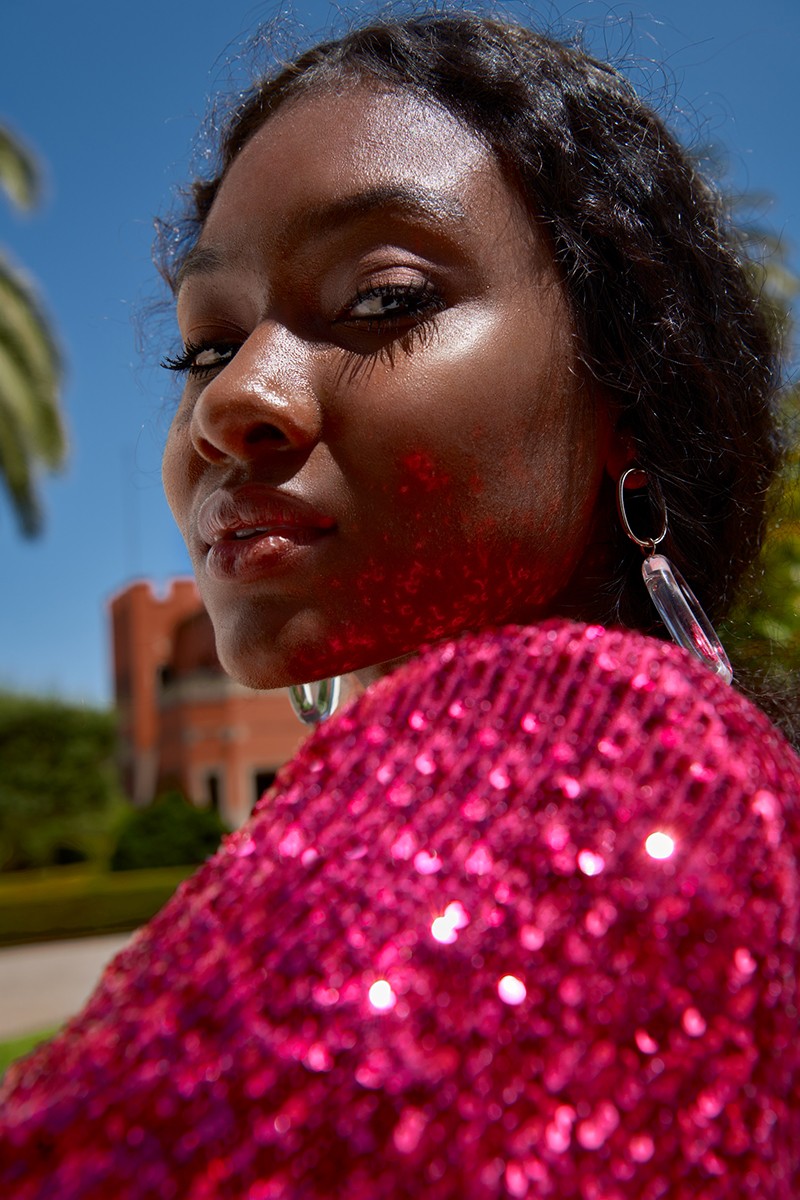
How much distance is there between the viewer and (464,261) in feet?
4.26

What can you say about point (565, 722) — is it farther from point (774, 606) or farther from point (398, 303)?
point (774, 606)

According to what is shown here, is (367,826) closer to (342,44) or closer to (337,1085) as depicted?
(337,1085)

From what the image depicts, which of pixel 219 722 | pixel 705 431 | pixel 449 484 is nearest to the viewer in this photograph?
pixel 449 484

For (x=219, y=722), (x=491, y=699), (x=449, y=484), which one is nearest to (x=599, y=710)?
(x=491, y=699)

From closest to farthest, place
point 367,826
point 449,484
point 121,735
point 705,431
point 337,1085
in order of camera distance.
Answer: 1. point 337,1085
2. point 367,826
3. point 449,484
4. point 705,431
5. point 121,735

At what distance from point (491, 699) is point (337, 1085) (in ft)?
1.00

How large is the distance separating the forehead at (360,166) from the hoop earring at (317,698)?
A: 71cm

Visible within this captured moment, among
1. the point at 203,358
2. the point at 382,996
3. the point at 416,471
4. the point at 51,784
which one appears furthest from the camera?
the point at 51,784

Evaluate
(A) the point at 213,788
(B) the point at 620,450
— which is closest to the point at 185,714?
(A) the point at 213,788

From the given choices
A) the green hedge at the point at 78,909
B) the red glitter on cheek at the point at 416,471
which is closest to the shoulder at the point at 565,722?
the red glitter on cheek at the point at 416,471

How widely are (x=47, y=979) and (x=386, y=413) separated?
13022 mm

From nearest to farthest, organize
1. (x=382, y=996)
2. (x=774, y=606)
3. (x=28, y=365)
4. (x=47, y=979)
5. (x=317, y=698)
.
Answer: (x=382, y=996)
(x=317, y=698)
(x=774, y=606)
(x=28, y=365)
(x=47, y=979)

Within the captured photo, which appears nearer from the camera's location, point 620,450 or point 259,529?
point 259,529

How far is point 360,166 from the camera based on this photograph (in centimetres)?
130
